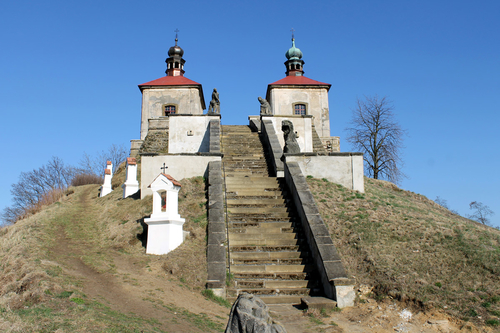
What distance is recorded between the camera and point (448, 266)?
8758mm

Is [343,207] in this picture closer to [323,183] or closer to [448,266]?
[323,183]

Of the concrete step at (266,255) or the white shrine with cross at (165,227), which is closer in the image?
the concrete step at (266,255)

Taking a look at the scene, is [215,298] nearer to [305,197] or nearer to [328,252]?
[328,252]

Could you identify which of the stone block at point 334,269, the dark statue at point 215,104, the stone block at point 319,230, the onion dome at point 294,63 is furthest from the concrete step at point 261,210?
the onion dome at point 294,63

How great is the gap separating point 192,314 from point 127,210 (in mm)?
6723

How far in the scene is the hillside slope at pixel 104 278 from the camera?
541 cm

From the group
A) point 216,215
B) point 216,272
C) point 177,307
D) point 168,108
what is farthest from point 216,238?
point 168,108

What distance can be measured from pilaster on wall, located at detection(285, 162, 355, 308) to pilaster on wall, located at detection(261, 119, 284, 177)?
221 cm

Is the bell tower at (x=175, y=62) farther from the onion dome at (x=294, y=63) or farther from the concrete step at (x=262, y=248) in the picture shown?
the concrete step at (x=262, y=248)

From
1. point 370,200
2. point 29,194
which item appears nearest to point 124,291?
point 370,200

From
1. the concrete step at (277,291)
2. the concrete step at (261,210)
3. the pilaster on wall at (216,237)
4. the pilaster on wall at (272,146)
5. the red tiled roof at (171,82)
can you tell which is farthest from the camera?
the red tiled roof at (171,82)

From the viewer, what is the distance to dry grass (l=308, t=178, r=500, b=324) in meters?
7.73

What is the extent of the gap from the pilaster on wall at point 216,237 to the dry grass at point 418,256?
2.81 metres

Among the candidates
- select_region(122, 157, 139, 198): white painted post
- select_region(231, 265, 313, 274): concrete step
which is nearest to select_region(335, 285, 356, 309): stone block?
select_region(231, 265, 313, 274): concrete step
